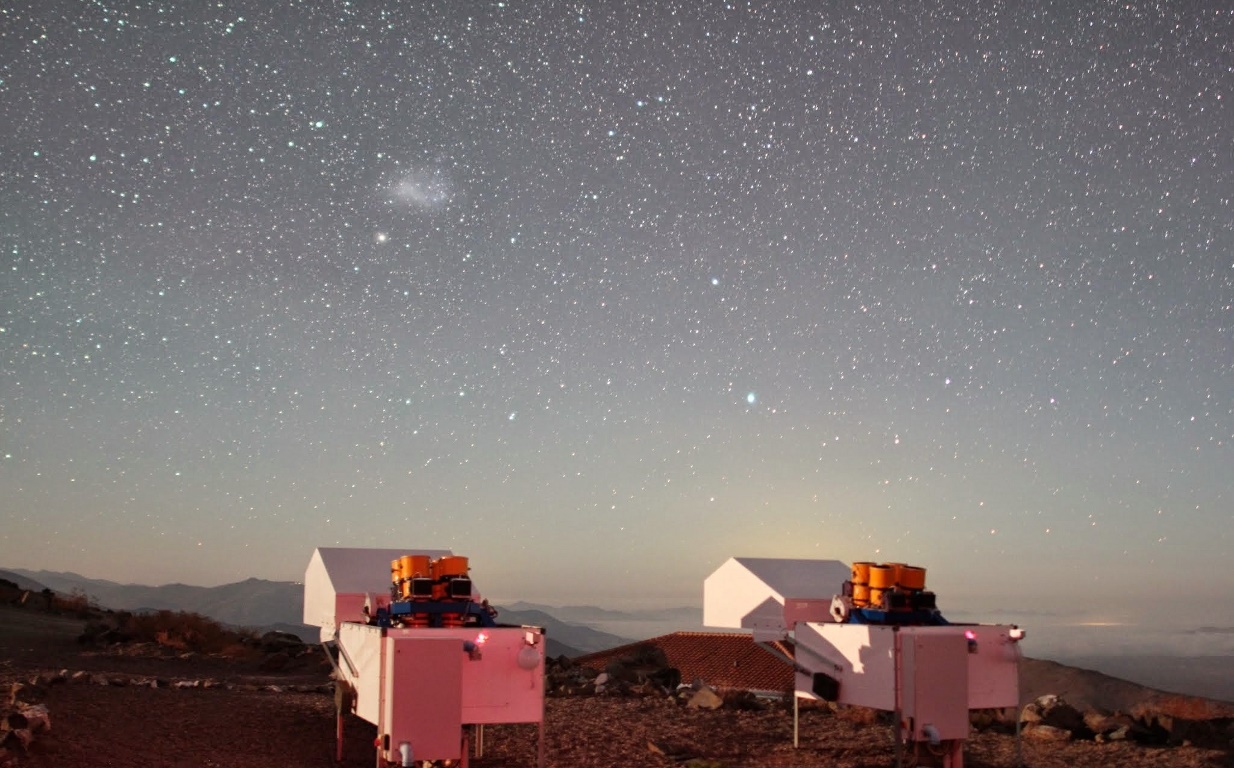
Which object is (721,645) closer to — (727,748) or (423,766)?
(727,748)

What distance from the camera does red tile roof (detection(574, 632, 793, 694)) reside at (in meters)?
21.3

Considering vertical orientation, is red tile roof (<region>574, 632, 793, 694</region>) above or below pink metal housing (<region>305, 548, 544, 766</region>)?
below

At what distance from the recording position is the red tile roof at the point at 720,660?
69.9 feet

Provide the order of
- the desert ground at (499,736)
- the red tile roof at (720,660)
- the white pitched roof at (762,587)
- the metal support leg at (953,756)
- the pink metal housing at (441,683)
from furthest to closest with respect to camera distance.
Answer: the white pitched roof at (762,587) → the red tile roof at (720,660) → the metal support leg at (953,756) → the desert ground at (499,736) → the pink metal housing at (441,683)

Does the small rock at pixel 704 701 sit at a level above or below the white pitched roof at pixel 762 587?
below

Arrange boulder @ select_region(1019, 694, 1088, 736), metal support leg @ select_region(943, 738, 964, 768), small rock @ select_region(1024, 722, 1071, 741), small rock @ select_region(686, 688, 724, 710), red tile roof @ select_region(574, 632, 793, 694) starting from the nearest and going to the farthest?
metal support leg @ select_region(943, 738, 964, 768) → small rock @ select_region(1024, 722, 1071, 741) → boulder @ select_region(1019, 694, 1088, 736) → small rock @ select_region(686, 688, 724, 710) → red tile roof @ select_region(574, 632, 793, 694)

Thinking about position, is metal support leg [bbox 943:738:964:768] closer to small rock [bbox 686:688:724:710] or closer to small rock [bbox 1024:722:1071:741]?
small rock [bbox 1024:722:1071:741]

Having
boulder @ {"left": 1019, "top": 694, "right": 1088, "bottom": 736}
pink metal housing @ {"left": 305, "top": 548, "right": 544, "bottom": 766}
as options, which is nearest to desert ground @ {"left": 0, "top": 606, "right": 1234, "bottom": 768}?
boulder @ {"left": 1019, "top": 694, "right": 1088, "bottom": 736}

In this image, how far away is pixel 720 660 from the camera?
23.1 m

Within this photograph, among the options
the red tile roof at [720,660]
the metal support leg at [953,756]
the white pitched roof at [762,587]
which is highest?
the white pitched roof at [762,587]

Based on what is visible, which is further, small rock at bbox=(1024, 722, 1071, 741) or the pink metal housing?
small rock at bbox=(1024, 722, 1071, 741)

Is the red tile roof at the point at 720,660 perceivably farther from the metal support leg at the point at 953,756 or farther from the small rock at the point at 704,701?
the metal support leg at the point at 953,756

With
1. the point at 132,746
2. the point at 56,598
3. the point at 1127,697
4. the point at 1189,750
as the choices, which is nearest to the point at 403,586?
the point at 132,746

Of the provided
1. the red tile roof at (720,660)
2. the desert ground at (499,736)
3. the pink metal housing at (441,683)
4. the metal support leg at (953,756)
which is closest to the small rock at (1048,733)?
the desert ground at (499,736)
